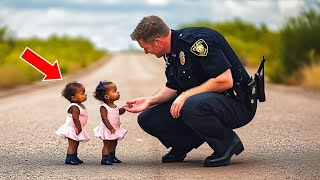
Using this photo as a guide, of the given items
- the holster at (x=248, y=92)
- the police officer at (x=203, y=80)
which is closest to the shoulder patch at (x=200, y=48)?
the police officer at (x=203, y=80)

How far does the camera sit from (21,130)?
12.8 meters

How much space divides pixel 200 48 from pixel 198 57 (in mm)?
94

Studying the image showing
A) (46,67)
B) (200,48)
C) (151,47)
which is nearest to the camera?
(200,48)

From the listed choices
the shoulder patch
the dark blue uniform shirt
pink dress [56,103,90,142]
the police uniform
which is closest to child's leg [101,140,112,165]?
pink dress [56,103,90,142]

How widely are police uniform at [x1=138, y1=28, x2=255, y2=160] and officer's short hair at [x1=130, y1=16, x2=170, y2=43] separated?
0.50ft

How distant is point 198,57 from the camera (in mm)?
8133

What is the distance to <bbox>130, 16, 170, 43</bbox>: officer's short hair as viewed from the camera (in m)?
8.12

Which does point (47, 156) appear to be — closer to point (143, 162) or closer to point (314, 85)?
point (143, 162)

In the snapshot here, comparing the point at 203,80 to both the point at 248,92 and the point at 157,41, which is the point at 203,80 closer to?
the point at 248,92

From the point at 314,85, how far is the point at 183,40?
54.3ft

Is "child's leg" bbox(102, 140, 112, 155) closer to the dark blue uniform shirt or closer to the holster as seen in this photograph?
the dark blue uniform shirt

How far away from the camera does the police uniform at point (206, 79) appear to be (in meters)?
8.12

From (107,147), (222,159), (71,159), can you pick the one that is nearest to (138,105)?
(107,147)

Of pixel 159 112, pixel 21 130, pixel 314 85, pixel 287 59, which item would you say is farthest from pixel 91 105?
pixel 287 59
